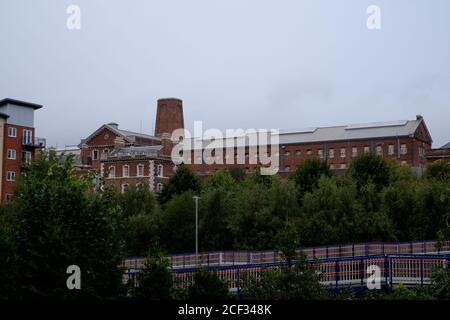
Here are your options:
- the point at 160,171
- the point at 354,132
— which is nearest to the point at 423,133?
the point at 354,132

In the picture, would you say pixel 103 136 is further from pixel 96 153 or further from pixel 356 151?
pixel 356 151

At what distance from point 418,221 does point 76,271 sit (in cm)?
3766

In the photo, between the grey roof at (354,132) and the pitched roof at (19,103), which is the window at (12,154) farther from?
the grey roof at (354,132)

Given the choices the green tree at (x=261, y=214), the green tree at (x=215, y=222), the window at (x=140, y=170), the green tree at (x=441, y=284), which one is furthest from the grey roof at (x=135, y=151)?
the green tree at (x=441, y=284)

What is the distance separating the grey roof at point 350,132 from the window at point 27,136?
41.2 metres

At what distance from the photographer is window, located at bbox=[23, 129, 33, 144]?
81688 mm

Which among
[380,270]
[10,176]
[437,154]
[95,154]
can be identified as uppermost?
[95,154]

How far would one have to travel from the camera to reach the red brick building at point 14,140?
79.2 metres

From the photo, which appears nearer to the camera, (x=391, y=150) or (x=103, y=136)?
(x=391, y=150)

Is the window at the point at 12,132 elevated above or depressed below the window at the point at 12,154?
above

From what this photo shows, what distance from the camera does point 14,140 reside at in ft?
264

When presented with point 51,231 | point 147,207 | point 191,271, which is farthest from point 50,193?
point 147,207

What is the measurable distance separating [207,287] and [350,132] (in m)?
91.8

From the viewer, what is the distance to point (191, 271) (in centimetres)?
2806
